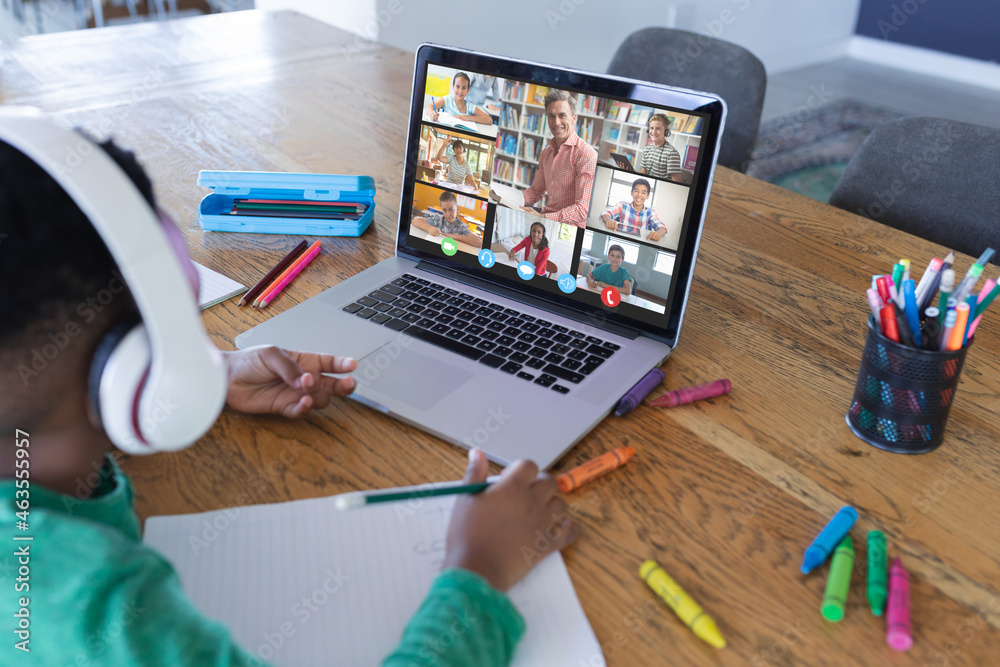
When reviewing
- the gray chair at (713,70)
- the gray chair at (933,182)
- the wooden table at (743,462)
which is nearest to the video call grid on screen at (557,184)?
the wooden table at (743,462)

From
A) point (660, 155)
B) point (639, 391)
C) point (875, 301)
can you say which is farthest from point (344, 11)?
point (875, 301)

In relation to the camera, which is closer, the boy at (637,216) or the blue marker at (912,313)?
the blue marker at (912,313)

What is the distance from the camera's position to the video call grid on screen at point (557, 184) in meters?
0.82

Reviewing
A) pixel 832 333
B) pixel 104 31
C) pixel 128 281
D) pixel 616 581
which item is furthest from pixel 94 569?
pixel 104 31

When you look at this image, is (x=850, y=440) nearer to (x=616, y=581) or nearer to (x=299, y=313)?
(x=616, y=581)

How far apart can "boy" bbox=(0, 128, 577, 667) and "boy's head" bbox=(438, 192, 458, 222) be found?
0.49 meters

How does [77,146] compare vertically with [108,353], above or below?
above

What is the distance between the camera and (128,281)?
0.43 m

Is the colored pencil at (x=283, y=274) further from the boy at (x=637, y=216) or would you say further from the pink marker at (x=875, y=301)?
the pink marker at (x=875, y=301)

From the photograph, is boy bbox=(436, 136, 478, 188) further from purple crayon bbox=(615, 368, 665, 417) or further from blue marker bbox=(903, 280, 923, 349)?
blue marker bbox=(903, 280, 923, 349)

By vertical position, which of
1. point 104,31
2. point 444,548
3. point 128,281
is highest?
point 128,281

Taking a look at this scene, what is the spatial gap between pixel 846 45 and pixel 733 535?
5.34 m

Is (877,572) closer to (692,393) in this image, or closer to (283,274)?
(692,393)

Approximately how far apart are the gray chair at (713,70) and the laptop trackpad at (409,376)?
1.02 m
